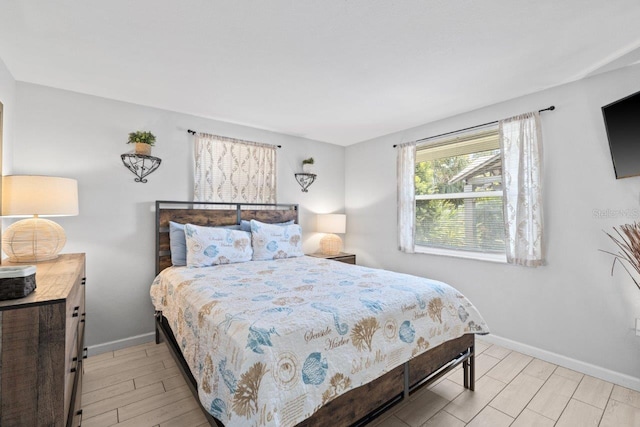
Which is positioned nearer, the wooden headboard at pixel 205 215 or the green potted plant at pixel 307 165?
the wooden headboard at pixel 205 215

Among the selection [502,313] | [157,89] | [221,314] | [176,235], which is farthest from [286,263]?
[502,313]

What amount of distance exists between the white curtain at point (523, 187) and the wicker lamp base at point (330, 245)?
6.97ft

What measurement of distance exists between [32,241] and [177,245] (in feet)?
3.51

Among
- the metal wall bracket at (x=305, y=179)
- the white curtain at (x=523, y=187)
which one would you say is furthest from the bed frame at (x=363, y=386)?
the white curtain at (x=523, y=187)

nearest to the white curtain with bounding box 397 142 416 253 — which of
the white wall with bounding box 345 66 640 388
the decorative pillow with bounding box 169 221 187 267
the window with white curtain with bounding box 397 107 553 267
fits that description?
the window with white curtain with bounding box 397 107 553 267

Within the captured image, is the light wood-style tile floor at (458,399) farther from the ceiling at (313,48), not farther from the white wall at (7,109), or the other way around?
the ceiling at (313,48)

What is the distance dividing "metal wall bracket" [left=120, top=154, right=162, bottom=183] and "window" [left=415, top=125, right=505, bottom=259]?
10.1 feet

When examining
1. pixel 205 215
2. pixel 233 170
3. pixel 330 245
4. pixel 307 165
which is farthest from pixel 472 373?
pixel 233 170

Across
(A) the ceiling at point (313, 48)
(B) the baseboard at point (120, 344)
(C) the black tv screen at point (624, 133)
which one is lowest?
(B) the baseboard at point (120, 344)

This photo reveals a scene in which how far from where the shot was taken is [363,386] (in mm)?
1503

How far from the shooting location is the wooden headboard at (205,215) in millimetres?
2965

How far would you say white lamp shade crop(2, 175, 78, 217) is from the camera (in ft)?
6.28

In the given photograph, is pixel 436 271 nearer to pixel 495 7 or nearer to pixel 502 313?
pixel 502 313

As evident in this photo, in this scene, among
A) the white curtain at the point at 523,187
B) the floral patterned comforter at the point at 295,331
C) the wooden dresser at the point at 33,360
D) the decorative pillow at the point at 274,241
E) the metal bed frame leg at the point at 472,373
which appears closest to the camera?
the wooden dresser at the point at 33,360
